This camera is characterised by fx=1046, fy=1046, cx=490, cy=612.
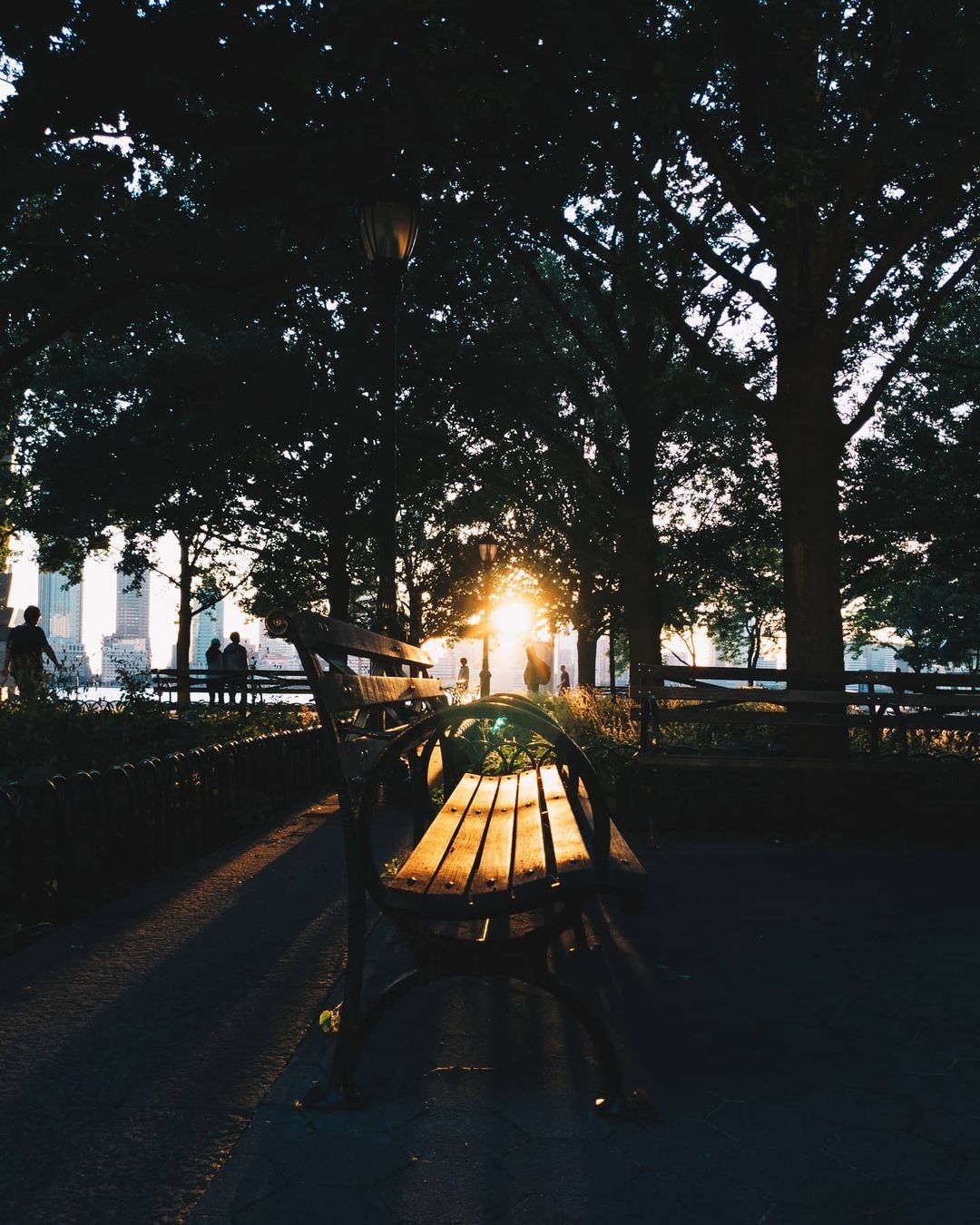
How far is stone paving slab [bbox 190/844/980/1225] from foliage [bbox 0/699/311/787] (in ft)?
9.02

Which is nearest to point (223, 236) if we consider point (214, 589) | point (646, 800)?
point (646, 800)

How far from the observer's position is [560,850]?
9.95 feet

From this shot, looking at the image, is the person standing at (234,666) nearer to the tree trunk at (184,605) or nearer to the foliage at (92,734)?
the tree trunk at (184,605)

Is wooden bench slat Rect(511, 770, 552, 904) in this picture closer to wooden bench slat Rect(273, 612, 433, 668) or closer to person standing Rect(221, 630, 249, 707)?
wooden bench slat Rect(273, 612, 433, 668)

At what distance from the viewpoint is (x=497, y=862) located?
306 centimetres

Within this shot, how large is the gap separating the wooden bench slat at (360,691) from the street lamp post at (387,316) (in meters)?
4.41

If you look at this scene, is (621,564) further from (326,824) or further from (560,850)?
(560,850)

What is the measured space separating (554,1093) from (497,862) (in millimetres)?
639

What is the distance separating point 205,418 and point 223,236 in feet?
25.2

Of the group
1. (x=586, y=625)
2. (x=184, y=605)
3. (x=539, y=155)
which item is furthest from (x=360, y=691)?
(x=586, y=625)

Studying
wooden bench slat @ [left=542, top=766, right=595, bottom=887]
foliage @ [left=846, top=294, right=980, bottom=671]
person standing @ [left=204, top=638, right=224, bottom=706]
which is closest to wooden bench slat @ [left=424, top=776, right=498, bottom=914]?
wooden bench slat @ [left=542, top=766, right=595, bottom=887]

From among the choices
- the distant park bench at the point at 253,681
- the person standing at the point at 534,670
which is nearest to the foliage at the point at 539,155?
the distant park bench at the point at 253,681

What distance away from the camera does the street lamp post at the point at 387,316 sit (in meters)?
8.32

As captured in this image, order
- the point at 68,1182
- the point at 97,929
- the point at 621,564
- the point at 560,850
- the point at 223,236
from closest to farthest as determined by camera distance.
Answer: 1. the point at 68,1182
2. the point at 560,850
3. the point at 97,929
4. the point at 223,236
5. the point at 621,564
